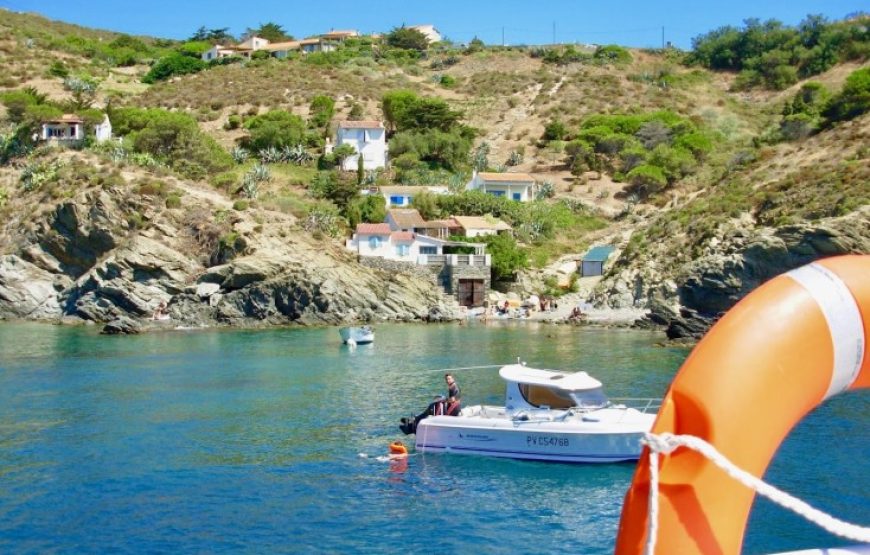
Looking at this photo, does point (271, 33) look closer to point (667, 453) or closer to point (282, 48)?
Result: point (282, 48)

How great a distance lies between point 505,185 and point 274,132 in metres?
25.4

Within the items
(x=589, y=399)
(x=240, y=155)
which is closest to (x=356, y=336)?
(x=589, y=399)

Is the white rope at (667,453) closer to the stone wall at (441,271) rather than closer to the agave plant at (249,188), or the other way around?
the stone wall at (441,271)

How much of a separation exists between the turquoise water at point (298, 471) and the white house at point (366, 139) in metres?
56.5

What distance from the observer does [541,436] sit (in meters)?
24.8

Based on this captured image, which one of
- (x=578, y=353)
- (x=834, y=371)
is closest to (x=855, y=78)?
A: (x=578, y=353)

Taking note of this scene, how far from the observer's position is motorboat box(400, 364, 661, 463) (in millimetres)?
24375

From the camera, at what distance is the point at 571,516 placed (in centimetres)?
2020

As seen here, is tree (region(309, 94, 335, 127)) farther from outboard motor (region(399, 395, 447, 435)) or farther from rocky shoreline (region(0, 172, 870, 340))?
outboard motor (region(399, 395, 447, 435))

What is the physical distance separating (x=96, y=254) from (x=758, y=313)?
73675 millimetres

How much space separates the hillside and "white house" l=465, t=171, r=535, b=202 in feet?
9.44

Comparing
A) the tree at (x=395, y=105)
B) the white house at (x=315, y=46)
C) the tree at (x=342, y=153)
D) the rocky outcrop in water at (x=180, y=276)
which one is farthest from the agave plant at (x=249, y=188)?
the white house at (x=315, y=46)

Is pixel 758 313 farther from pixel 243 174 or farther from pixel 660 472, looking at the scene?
pixel 243 174

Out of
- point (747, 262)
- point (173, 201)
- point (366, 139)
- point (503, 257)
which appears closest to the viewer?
point (747, 262)
